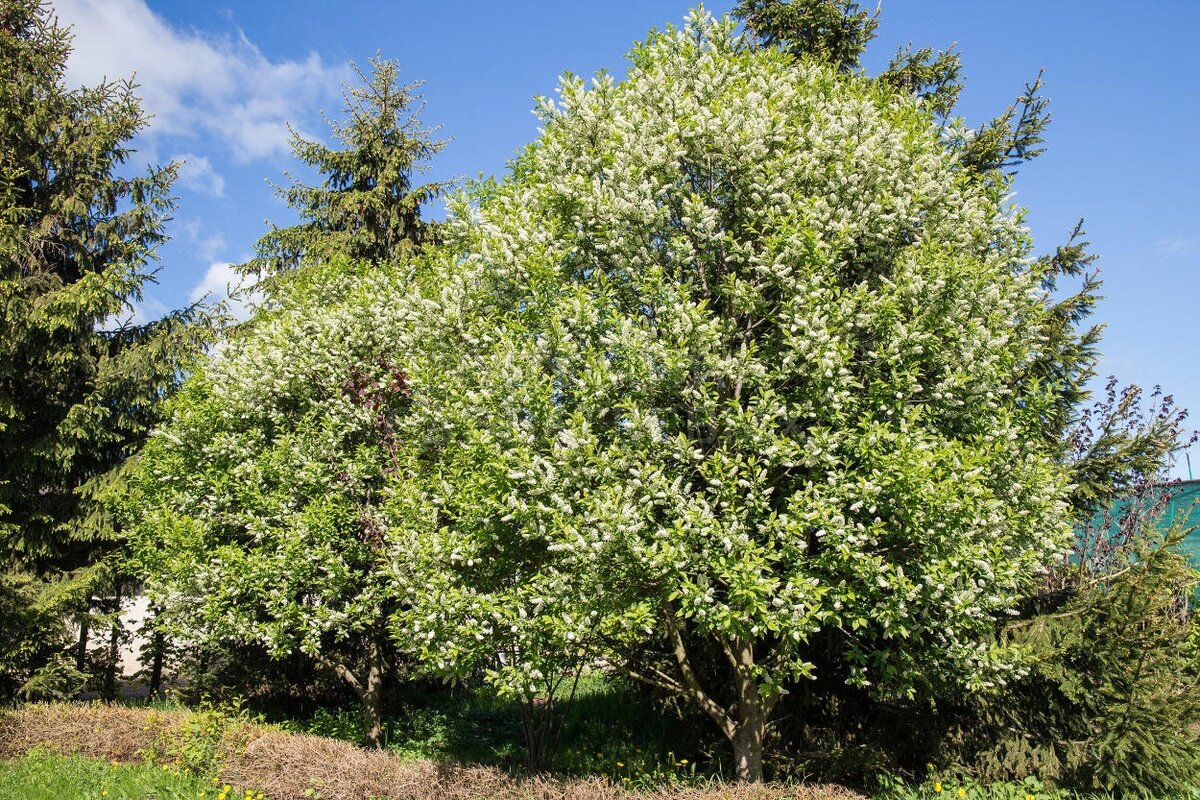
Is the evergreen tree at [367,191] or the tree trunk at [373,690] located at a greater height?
the evergreen tree at [367,191]

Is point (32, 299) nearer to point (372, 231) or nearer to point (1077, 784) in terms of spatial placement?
point (372, 231)

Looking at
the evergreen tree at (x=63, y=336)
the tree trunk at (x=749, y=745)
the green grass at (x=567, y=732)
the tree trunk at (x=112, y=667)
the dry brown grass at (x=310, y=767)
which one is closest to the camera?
the dry brown grass at (x=310, y=767)

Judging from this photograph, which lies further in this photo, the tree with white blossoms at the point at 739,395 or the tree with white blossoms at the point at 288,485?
the tree with white blossoms at the point at 288,485

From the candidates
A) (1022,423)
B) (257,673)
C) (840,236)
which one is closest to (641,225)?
(840,236)

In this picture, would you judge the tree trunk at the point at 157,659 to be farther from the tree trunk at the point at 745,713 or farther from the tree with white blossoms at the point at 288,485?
the tree trunk at the point at 745,713

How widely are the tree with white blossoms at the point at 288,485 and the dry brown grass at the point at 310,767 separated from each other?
1.56 metres

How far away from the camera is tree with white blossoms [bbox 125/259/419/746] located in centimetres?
1149

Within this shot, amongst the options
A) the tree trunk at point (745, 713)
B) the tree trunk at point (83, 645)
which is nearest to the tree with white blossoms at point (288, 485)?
the tree trunk at point (83, 645)

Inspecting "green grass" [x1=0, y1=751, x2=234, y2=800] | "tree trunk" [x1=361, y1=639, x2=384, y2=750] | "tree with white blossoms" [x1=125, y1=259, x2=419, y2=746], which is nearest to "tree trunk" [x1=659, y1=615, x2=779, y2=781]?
"tree with white blossoms" [x1=125, y1=259, x2=419, y2=746]

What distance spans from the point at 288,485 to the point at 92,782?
4.69 metres

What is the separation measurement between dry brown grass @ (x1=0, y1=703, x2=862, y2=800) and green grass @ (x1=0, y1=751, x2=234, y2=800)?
1.17 ft

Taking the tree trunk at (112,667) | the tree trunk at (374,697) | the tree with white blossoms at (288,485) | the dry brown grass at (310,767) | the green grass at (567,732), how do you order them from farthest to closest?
the tree trunk at (112,667)
the tree trunk at (374,697)
the tree with white blossoms at (288,485)
the green grass at (567,732)
the dry brown grass at (310,767)

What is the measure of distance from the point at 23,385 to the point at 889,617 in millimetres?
19076

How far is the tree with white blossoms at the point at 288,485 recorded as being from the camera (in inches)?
452
